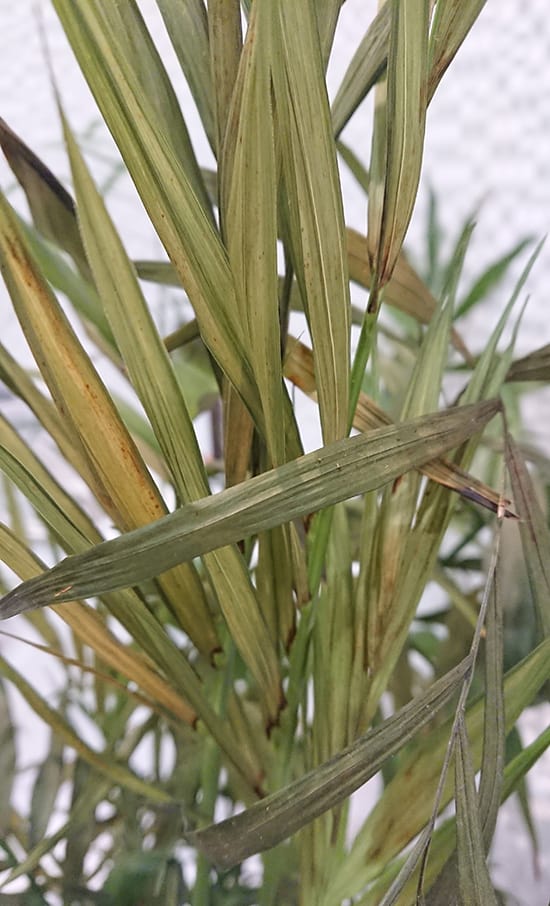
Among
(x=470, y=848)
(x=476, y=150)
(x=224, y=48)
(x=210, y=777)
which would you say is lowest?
(x=470, y=848)

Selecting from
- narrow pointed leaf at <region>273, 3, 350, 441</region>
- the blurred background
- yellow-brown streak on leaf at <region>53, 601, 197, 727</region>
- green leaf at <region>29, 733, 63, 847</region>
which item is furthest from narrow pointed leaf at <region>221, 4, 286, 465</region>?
the blurred background

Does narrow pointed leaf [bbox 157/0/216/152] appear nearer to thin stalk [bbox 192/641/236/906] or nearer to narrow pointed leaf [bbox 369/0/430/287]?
narrow pointed leaf [bbox 369/0/430/287]

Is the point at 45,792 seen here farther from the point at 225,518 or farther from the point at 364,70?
the point at 364,70

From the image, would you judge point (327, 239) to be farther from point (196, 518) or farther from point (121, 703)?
point (121, 703)

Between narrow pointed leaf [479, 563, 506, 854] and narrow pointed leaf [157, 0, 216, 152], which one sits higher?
narrow pointed leaf [157, 0, 216, 152]

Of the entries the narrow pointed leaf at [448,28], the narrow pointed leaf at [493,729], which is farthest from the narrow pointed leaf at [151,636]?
the narrow pointed leaf at [448,28]

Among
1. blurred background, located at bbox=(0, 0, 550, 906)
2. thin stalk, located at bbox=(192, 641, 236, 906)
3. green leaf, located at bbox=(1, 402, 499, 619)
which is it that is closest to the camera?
green leaf, located at bbox=(1, 402, 499, 619)

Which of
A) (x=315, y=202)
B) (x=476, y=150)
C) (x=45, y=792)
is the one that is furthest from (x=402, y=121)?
(x=476, y=150)

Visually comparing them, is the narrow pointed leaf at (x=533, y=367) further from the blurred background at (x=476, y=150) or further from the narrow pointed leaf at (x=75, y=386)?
the blurred background at (x=476, y=150)
